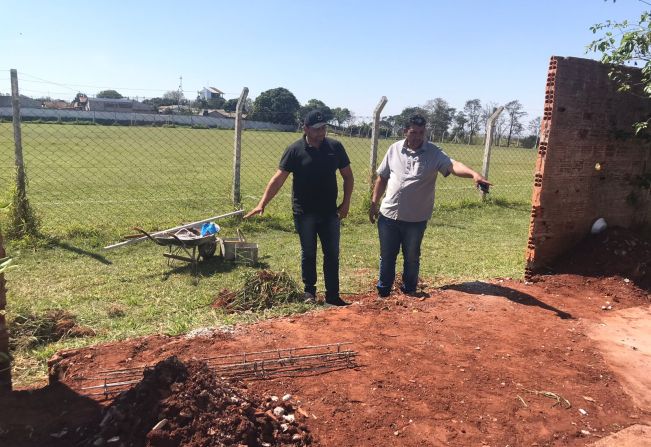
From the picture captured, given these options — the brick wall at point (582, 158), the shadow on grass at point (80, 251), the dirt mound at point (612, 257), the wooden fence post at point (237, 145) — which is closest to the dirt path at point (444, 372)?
the dirt mound at point (612, 257)

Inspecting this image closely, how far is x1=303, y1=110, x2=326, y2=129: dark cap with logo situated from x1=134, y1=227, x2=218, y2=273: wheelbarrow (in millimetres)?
2165

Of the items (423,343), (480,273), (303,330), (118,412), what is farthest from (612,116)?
(118,412)

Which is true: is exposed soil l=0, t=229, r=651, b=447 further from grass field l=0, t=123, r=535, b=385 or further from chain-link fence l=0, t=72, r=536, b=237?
chain-link fence l=0, t=72, r=536, b=237

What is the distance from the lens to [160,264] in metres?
6.57

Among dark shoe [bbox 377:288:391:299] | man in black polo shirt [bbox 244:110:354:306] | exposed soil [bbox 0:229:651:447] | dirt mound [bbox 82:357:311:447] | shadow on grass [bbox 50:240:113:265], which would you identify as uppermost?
man in black polo shirt [bbox 244:110:354:306]

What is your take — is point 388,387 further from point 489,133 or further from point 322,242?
point 489,133

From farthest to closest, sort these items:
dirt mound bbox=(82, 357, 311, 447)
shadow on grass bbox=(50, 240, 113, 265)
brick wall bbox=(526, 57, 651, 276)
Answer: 1. shadow on grass bbox=(50, 240, 113, 265)
2. brick wall bbox=(526, 57, 651, 276)
3. dirt mound bbox=(82, 357, 311, 447)

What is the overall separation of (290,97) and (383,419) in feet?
193

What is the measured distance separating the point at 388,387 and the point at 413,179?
91.0 inches

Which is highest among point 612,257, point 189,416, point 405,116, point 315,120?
point 405,116

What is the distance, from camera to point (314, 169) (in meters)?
5.03

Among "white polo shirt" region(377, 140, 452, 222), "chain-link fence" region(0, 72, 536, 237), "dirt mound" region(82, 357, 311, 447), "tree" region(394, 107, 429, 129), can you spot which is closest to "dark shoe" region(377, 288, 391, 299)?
"white polo shirt" region(377, 140, 452, 222)

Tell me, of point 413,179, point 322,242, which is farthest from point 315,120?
point 322,242

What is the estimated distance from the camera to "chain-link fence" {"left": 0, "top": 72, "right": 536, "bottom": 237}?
972 centimetres
